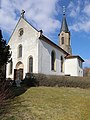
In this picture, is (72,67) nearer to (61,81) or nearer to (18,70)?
(18,70)

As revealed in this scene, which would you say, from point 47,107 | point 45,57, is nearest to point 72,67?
point 45,57

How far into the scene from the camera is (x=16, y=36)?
36.5 meters

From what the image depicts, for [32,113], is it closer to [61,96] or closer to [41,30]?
[61,96]

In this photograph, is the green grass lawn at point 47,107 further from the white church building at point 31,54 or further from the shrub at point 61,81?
the white church building at point 31,54

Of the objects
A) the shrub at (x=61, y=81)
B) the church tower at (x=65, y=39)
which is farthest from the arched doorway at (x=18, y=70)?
the church tower at (x=65, y=39)

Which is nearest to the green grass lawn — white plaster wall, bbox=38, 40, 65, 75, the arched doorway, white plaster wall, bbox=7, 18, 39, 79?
white plaster wall, bbox=38, 40, 65, 75

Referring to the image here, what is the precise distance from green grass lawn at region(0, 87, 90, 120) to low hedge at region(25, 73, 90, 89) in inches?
243

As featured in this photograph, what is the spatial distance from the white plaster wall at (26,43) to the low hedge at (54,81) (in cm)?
719

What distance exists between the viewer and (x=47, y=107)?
1380cm

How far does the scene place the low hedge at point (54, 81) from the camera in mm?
23719

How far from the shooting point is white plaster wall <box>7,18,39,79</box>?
32.3 m

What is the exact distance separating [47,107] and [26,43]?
70.3 ft

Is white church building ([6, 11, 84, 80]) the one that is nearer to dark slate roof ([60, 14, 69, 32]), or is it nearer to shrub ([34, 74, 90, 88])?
shrub ([34, 74, 90, 88])

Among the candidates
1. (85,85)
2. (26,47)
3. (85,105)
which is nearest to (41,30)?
(26,47)
